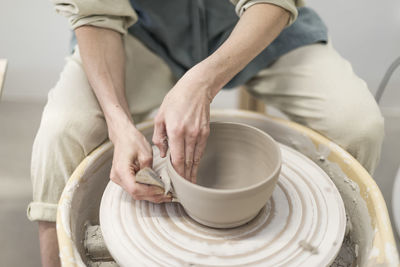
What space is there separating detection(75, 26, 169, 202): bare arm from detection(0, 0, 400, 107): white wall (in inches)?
50.2

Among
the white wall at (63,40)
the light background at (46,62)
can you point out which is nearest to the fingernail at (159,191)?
the light background at (46,62)

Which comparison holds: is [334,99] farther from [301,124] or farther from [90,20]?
[90,20]

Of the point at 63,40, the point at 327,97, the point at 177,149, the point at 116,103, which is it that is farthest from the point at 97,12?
the point at 63,40

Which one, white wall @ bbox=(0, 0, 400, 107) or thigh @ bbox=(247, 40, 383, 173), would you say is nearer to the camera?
thigh @ bbox=(247, 40, 383, 173)

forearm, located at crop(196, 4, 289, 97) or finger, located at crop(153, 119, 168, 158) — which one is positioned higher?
forearm, located at crop(196, 4, 289, 97)

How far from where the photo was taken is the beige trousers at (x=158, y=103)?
1.02 meters

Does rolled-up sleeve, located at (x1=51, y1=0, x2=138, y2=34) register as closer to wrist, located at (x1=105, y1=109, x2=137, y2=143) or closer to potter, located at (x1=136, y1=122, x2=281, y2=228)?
wrist, located at (x1=105, y1=109, x2=137, y2=143)

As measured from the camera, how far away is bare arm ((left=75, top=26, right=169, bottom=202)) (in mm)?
868

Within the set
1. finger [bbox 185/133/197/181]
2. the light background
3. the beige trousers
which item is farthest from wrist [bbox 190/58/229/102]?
the light background

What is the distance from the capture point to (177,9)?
124 cm

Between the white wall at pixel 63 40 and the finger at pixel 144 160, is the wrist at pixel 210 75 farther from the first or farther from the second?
the white wall at pixel 63 40

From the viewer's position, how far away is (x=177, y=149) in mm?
805

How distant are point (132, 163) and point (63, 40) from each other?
1.72 m

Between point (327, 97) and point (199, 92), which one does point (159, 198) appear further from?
point (327, 97)
